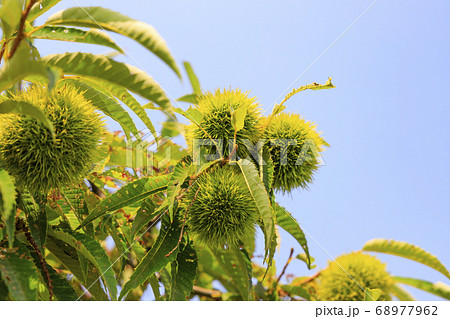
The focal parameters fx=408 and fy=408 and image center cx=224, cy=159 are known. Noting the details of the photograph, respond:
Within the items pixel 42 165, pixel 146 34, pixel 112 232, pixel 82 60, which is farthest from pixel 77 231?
pixel 146 34

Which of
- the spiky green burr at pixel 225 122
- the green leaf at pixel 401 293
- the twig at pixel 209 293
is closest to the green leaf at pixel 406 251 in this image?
the green leaf at pixel 401 293

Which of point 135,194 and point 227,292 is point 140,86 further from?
point 227,292

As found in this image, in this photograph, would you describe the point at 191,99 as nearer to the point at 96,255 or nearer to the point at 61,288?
the point at 96,255

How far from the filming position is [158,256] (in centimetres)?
160

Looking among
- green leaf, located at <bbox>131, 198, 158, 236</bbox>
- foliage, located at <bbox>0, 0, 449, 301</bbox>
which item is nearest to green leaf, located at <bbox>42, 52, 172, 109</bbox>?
foliage, located at <bbox>0, 0, 449, 301</bbox>

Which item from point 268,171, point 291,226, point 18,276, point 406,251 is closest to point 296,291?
point 406,251

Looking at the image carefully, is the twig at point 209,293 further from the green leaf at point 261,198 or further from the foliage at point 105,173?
the green leaf at point 261,198

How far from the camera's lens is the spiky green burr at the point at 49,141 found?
143cm

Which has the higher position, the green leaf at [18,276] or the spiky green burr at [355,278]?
the spiky green burr at [355,278]

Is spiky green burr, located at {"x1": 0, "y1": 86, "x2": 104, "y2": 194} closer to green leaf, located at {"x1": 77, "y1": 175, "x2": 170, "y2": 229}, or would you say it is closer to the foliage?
the foliage

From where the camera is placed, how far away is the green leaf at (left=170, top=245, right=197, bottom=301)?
1.67m

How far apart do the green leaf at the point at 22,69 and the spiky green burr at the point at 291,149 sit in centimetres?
102

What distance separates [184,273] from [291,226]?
1.67ft

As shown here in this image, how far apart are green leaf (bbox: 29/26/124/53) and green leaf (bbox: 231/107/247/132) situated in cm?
52
